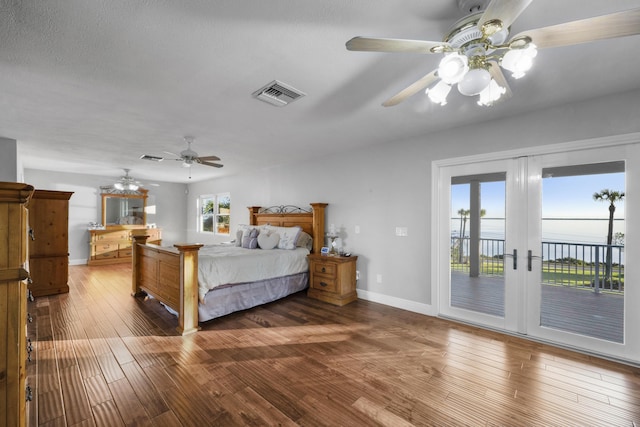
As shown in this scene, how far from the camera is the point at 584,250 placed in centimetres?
271

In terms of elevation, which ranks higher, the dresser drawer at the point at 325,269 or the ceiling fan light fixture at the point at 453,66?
the ceiling fan light fixture at the point at 453,66

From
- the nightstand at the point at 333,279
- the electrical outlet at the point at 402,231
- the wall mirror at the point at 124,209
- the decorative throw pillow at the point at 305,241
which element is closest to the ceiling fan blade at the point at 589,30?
the electrical outlet at the point at 402,231

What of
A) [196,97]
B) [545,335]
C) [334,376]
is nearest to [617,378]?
[545,335]

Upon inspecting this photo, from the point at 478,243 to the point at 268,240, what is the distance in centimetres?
312

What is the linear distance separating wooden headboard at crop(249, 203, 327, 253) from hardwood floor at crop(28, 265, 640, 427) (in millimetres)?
1620

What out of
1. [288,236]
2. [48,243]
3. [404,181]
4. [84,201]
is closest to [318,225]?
[288,236]

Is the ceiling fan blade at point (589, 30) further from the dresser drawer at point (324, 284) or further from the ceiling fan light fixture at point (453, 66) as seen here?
the dresser drawer at point (324, 284)

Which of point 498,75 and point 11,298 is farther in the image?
point 498,75

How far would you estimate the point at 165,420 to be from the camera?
1708 millimetres

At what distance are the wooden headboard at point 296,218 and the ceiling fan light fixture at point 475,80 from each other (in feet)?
10.9

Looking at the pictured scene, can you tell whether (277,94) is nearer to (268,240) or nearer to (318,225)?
(318,225)

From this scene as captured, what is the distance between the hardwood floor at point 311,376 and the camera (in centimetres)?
177

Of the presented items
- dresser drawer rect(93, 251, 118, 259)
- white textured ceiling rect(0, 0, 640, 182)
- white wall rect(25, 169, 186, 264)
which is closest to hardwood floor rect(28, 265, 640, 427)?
white textured ceiling rect(0, 0, 640, 182)

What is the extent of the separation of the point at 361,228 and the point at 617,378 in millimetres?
2964
